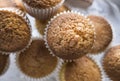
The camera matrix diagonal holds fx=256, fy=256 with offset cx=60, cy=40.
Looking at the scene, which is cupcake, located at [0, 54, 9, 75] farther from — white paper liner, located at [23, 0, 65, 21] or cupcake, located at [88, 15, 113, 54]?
cupcake, located at [88, 15, 113, 54]

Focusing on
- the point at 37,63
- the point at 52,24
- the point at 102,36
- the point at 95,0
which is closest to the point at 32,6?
the point at 52,24

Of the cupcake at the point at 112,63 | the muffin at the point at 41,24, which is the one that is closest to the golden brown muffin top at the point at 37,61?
the muffin at the point at 41,24

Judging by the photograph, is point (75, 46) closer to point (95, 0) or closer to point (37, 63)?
point (37, 63)

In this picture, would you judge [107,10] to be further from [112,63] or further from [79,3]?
[112,63]

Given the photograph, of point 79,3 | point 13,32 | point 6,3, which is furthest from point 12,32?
point 79,3

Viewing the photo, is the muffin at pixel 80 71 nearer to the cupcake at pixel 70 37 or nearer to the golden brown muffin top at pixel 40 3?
the cupcake at pixel 70 37

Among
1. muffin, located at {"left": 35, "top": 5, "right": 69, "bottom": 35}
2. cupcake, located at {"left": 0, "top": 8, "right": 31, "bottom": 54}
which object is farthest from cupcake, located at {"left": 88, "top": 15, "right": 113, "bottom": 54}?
cupcake, located at {"left": 0, "top": 8, "right": 31, "bottom": 54}
